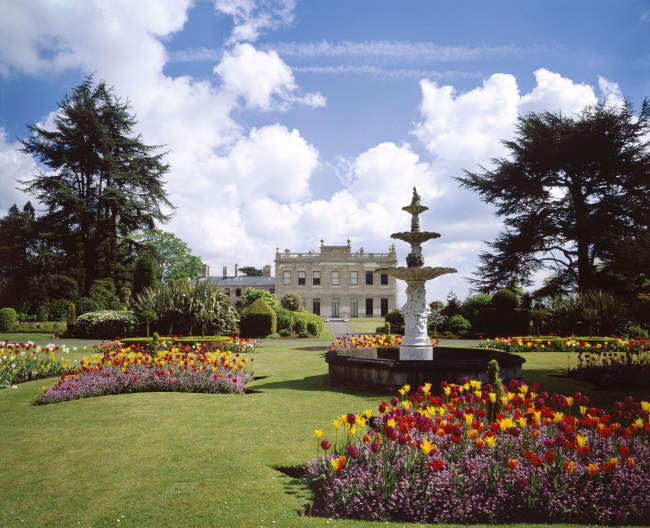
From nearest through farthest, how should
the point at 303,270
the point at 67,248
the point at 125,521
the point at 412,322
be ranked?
the point at 125,521 < the point at 412,322 < the point at 67,248 < the point at 303,270

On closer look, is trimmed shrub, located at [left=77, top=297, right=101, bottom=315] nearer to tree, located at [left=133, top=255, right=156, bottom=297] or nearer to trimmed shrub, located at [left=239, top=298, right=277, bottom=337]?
tree, located at [left=133, top=255, right=156, bottom=297]

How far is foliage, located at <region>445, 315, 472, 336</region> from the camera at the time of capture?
23.3 meters

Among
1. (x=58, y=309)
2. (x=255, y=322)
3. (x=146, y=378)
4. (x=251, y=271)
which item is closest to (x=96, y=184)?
(x=58, y=309)

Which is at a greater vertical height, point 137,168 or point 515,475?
point 137,168

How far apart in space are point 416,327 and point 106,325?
16930 mm

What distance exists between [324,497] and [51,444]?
11.7 ft

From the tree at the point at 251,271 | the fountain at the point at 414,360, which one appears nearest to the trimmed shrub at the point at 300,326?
the fountain at the point at 414,360

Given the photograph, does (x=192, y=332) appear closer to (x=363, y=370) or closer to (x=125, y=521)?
(x=363, y=370)

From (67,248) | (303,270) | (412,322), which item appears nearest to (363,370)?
(412,322)

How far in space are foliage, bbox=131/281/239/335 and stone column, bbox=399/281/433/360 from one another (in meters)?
11.1

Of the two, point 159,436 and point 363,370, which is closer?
point 159,436

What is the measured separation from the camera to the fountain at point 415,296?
908cm

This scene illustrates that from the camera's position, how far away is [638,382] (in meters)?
8.74

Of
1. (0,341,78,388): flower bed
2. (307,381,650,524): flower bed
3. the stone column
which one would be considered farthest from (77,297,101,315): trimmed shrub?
(307,381,650,524): flower bed
